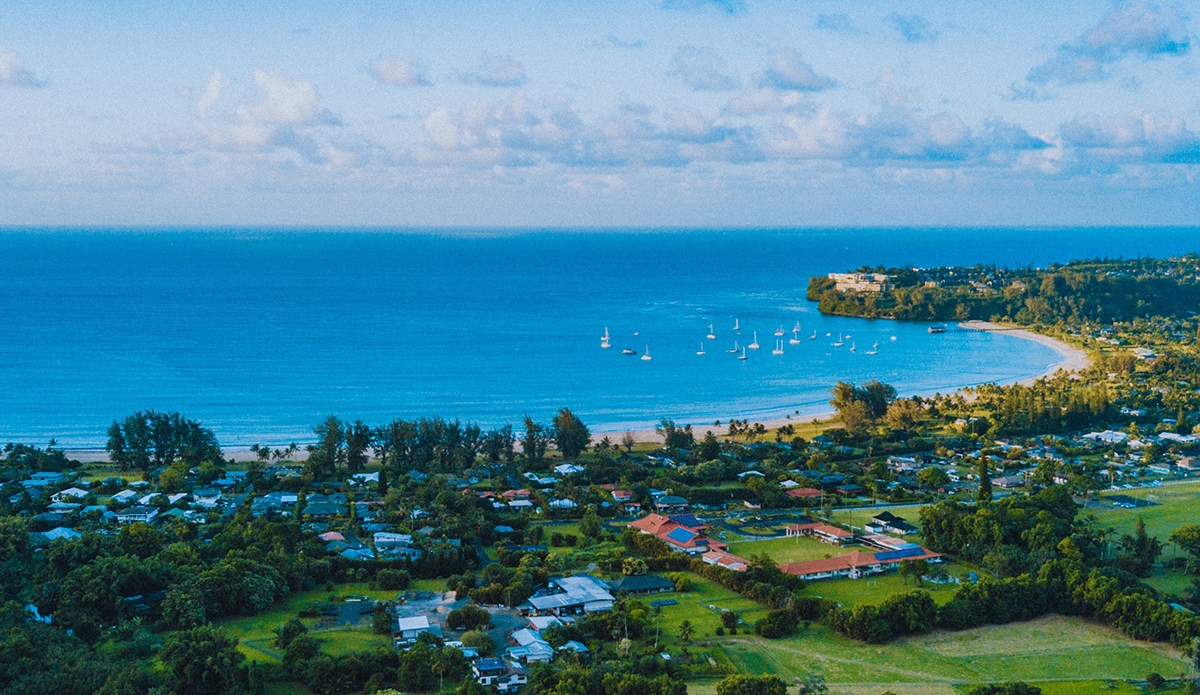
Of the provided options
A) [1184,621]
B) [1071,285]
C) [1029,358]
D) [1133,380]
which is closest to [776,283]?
[1071,285]

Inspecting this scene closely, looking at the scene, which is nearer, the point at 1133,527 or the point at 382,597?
the point at 382,597

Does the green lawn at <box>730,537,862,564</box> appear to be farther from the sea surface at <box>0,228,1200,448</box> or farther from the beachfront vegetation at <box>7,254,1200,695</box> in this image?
the sea surface at <box>0,228,1200,448</box>

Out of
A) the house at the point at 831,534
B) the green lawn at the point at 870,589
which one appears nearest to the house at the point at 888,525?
the house at the point at 831,534

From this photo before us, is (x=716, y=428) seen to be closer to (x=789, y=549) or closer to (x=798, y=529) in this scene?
(x=798, y=529)

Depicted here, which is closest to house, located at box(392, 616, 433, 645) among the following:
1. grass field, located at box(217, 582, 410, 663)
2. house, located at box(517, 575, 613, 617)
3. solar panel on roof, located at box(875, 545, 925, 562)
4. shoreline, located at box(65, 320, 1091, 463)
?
grass field, located at box(217, 582, 410, 663)

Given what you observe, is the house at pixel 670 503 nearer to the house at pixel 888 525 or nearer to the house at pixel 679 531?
the house at pixel 679 531

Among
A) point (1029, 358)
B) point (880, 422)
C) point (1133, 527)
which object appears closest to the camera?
point (1133, 527)

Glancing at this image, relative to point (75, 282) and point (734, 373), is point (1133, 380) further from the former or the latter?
point (75, 282)
